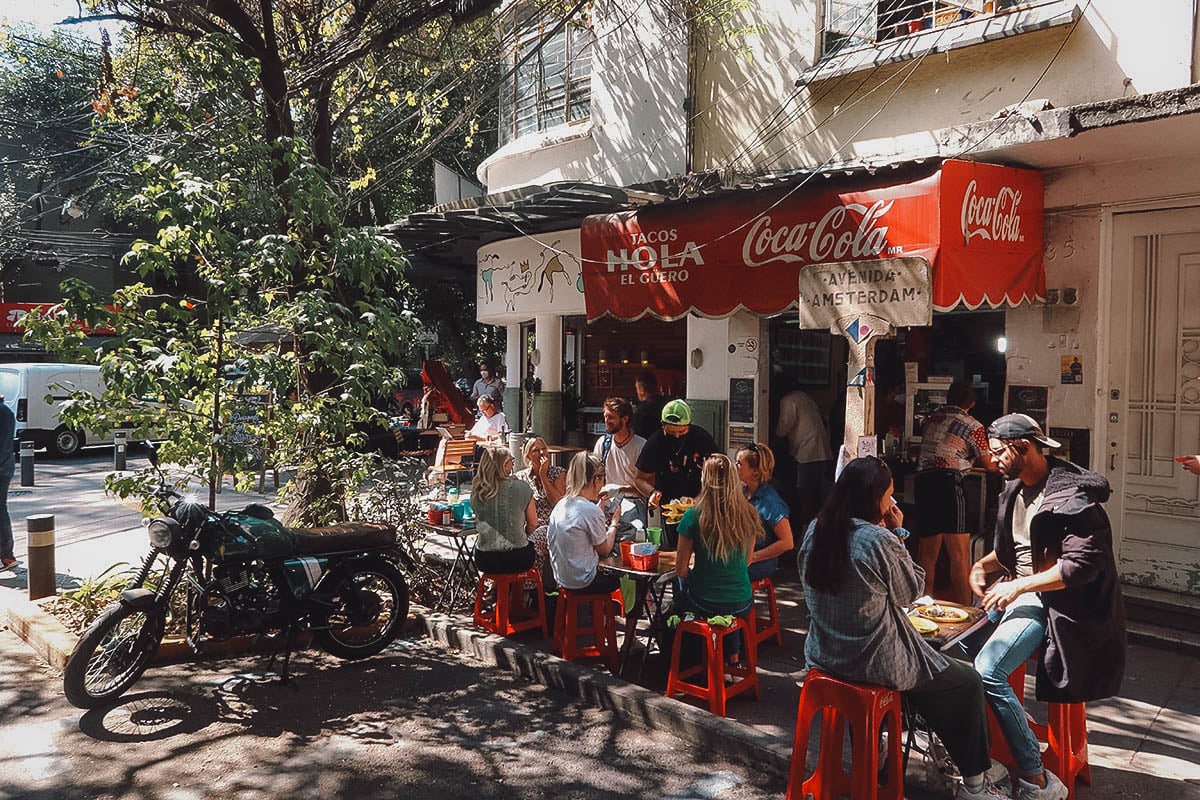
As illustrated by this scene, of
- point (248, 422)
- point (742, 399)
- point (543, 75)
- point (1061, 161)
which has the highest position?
point (543, 75)

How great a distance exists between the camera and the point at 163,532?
5.47 m

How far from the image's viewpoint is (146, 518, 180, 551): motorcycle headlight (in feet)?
17.9

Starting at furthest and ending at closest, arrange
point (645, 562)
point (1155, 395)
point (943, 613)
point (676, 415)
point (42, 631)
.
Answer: point (676, 415) < point (1155, 395) < point (42, 631) < point (645, 562) < point (943, 613)

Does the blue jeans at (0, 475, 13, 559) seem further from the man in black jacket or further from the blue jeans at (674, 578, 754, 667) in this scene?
the blue jeans at (674, 578, 754, 667)

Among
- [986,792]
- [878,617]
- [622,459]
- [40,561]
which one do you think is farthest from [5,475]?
[986,792]

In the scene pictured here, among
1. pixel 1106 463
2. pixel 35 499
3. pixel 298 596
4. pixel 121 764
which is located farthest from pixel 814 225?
pixel 35 499

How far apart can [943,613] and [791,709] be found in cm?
128

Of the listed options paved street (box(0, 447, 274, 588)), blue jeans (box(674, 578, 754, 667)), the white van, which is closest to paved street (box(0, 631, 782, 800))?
blue jeans (box(674, 578, 754, 667))

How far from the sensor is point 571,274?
1163 centimetres

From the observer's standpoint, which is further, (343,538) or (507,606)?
(507,606)

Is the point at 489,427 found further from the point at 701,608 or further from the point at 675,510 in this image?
the point at 701,608

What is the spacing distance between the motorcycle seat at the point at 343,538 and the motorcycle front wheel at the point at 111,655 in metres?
0.96

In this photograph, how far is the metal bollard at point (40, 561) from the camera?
7.20 m

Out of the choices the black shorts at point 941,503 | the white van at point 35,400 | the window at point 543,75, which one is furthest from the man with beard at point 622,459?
the white van at point 35,400
